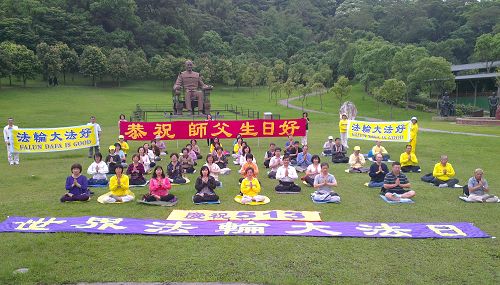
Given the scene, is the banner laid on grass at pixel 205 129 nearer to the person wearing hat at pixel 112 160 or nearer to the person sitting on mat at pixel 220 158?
the person sitting on mat at pixel 220 158

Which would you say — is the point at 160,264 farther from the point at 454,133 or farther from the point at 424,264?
the point at 454,133

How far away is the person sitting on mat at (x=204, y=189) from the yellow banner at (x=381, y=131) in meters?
11.3

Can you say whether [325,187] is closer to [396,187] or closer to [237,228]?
[396,187]

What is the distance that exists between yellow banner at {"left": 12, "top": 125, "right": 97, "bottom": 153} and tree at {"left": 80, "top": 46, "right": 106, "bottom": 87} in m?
46.3

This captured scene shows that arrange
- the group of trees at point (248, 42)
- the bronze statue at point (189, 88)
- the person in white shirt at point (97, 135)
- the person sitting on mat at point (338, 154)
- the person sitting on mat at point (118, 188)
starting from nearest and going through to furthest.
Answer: the person sitting on mat at point (118, 188) → the person sitting on mat at point (338, 154) → the person in white shirt at point (97, 135) → the bronze statue at point (189, 88) → the group of trees at point (248, 42)

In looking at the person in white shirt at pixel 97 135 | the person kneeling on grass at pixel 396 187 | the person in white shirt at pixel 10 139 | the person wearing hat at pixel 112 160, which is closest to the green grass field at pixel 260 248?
the person kneeling on grass at pixel 396 187

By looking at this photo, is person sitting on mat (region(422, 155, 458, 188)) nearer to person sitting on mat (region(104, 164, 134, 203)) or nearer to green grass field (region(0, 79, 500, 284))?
green grass field (region(0, 79, 500, 284))

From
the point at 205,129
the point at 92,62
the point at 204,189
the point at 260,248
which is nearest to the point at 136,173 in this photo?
the point at 204,189

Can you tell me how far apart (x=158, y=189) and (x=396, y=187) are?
7.06 meters

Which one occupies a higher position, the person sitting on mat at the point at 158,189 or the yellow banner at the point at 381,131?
the yellow banner at the point at 381,131

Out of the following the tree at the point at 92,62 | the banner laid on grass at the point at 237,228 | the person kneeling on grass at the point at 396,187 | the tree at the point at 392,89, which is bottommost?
the banner laid on grass at the point at 237,228

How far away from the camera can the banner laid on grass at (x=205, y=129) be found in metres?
21.3

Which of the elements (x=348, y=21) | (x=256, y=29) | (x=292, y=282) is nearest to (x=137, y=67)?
(x=256, y=29)

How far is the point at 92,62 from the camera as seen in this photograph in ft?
203
